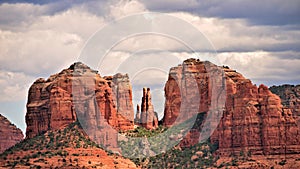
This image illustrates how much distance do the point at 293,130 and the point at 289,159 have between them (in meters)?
5.16

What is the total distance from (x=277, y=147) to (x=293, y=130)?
4.10 m

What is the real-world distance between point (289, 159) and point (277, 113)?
8.31 m

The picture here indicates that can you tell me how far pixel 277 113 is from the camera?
199m

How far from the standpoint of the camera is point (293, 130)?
653 feet

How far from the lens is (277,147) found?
7854 inches

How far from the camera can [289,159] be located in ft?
650

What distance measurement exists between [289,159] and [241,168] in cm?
853

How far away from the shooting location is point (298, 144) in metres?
199

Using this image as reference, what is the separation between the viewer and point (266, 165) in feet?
648

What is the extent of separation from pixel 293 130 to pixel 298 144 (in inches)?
104

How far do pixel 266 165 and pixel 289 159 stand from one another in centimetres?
424

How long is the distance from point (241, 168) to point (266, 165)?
4371 mm

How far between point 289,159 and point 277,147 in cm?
312
